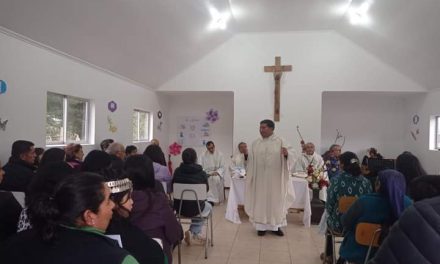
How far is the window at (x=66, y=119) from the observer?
4.08 metres

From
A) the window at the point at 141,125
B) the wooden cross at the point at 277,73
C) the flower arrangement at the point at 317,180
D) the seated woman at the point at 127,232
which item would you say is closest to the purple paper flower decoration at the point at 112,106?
the window at the point at 141,125

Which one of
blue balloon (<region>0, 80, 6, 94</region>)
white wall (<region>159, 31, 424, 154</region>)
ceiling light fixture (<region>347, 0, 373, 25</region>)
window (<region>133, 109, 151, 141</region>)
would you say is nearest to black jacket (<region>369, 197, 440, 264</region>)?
blue balloon (<region>0, 80, 6, 94</region>)

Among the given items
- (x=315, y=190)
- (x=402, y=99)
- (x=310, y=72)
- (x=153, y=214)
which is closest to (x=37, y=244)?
(x=153, y=214)

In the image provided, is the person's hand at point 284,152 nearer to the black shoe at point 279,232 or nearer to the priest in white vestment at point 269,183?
the priest in white vestment at point 269,183

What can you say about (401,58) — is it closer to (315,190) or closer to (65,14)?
(315,190)

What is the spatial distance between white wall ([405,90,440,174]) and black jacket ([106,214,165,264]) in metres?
5.92

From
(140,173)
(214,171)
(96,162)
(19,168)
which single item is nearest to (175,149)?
(214,171)

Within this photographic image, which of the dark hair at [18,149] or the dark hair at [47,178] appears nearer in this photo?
the dark hair at [47,178]

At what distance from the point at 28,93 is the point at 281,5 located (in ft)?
12.6

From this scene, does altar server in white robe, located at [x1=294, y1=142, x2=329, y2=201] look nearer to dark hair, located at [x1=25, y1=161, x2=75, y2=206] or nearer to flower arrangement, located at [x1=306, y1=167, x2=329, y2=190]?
flower arrangement, located at [x1=306, y1=167, x2=329, y2=190]

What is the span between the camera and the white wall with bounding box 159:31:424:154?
6.39 m

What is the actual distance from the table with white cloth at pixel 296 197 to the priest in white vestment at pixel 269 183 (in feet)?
1.23

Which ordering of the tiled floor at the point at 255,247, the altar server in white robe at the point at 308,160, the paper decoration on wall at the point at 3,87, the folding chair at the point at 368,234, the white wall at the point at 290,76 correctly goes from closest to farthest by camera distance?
the folding chair at the point at 368,234
the paper decoration on wall at the point at 3,87
the tiled floor at the point at 255,247
the altar server in white robe at the point at 308,160
the white wall at the point at 290,76

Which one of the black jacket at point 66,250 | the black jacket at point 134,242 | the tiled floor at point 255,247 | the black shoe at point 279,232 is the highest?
the black jacket at point 66,250
